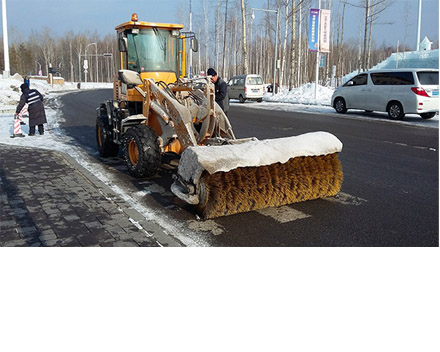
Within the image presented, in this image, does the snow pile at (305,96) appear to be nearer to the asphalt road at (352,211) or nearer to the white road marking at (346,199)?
the asphalt road at (352,211)

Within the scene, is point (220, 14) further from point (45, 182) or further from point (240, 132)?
point (45, 182)

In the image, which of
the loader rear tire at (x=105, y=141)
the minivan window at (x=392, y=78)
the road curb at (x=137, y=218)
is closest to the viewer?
the road curb at (x=137, y=218)

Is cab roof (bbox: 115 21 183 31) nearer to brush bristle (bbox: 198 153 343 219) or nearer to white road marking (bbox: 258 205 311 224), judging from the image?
brush bristle (bbox: 198 153 343 219)

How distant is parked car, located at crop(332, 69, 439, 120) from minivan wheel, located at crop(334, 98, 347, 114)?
0.14m

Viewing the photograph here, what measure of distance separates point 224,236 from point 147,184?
2516mm

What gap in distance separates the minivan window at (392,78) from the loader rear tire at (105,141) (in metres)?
11.7

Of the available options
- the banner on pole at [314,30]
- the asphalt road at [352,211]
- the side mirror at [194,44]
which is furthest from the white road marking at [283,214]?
the banner on pole at [314,30]

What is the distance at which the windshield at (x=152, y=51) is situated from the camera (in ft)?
26.5

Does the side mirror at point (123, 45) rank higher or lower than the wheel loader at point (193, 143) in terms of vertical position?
higher

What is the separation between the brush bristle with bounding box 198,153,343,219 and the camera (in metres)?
5.14

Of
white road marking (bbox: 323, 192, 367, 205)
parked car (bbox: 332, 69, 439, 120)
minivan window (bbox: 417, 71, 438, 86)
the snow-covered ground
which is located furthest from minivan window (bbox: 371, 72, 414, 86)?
white road marking (bbox: 323, 192, 367, 205)

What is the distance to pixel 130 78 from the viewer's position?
773cm

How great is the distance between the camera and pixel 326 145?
19.5 ft
